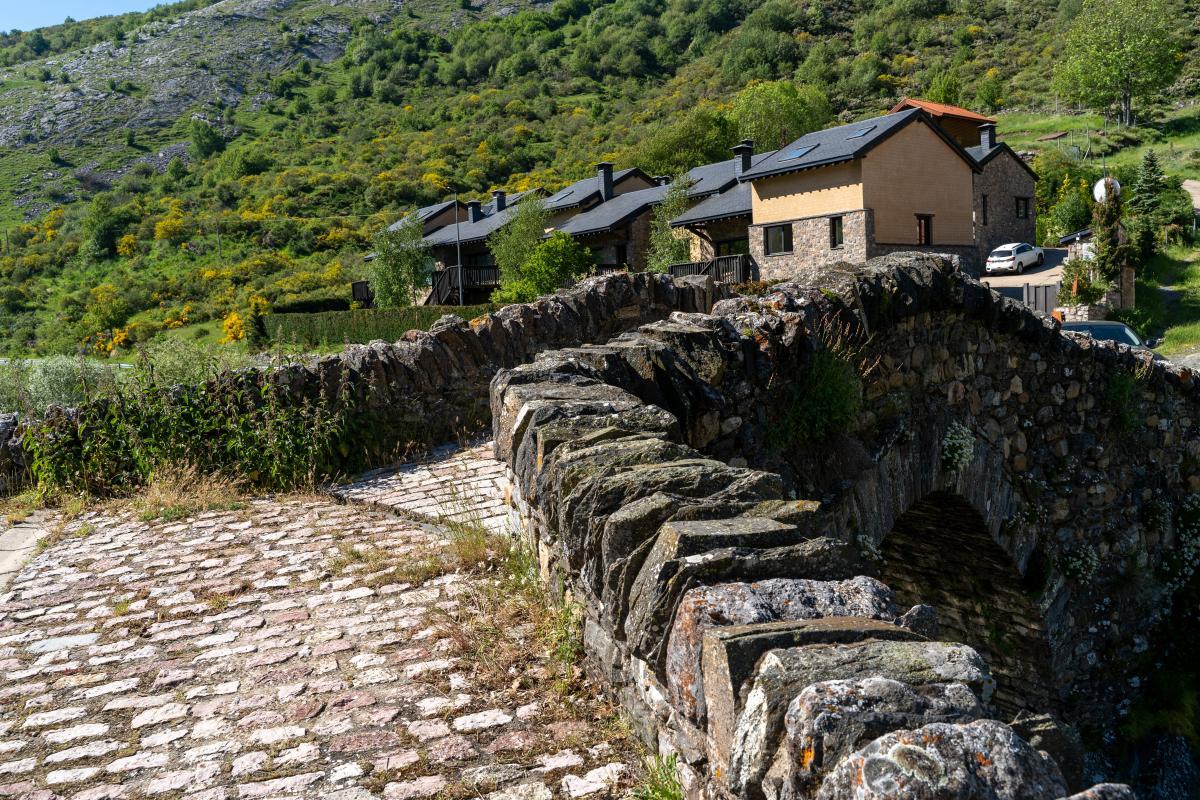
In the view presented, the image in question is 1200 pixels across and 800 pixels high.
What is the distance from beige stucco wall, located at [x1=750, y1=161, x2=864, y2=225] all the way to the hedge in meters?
10.7

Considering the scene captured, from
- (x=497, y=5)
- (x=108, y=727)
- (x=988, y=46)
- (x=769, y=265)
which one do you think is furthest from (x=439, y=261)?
(x=497, y=5)

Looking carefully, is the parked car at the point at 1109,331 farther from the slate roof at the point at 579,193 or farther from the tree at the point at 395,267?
the tree at the point at 395,267

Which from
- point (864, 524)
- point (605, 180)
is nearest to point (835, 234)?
point (605, 180)

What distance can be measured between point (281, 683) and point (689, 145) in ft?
201

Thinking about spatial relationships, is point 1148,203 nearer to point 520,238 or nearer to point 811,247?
point 811,247

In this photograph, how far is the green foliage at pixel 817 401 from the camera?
5723 millimetres

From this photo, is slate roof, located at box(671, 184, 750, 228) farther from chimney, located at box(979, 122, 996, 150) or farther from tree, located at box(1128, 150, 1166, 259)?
tree, located at box(1128, 150, 1166, 259)

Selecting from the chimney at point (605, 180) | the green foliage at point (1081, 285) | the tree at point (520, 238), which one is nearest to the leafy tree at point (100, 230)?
the tree at point (520, 238)

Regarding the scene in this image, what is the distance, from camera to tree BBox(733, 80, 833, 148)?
61719 millimetres

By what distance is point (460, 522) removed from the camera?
5.72m

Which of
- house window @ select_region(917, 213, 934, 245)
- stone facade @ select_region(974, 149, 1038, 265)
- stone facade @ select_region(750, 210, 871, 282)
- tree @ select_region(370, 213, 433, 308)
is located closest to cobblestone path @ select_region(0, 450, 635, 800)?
stone facade @ select_region(750, 210, 871, 282)

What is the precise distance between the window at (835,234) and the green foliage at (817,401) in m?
26.6

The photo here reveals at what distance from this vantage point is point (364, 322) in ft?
114

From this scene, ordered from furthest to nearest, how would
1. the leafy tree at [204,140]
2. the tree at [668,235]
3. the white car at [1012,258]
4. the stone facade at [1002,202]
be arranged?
the leafy tree at [204,140]
the stone facade at [1002,202]
the white car at [1012,258]
the tree at [668,235]
